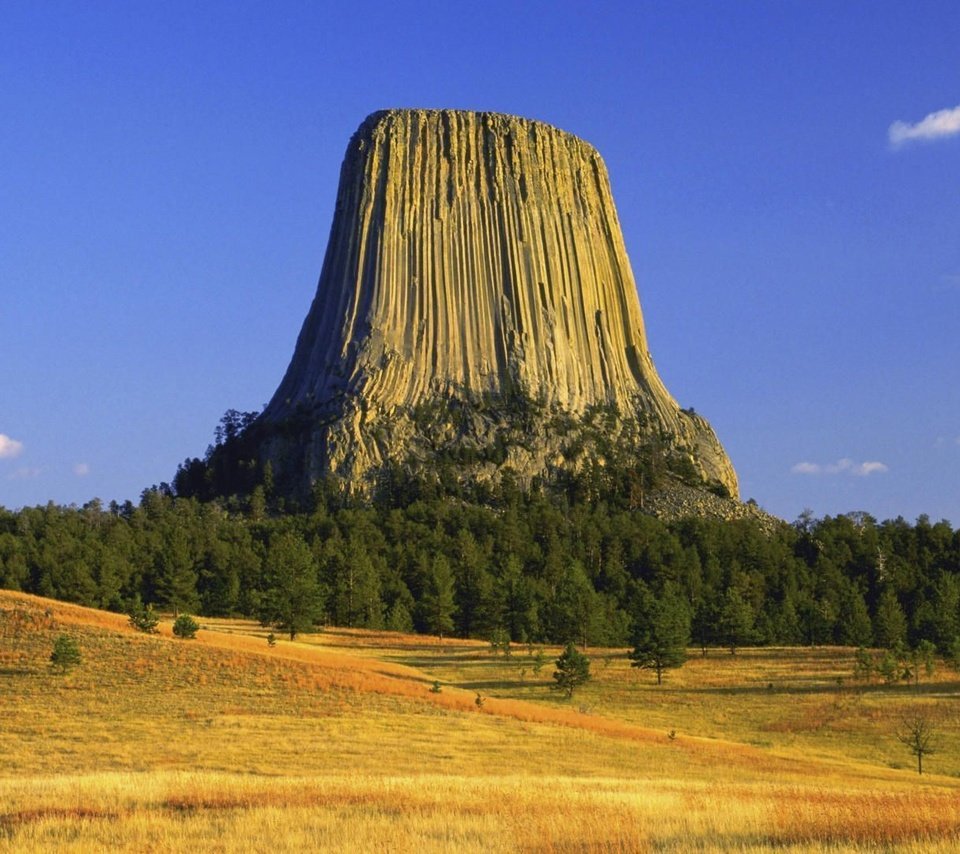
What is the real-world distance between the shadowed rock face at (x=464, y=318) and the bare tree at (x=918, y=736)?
72.9m

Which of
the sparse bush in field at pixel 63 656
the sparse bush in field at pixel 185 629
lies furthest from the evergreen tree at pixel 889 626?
the sparse bush in field at pixel 63 656

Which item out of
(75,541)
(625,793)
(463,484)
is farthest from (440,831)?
(463,484)

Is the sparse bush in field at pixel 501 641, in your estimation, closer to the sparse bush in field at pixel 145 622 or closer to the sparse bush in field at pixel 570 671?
the sparse bush in field at pixel 570 671

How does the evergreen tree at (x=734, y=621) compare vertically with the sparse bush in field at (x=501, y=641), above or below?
above

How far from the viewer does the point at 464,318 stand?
12862cm

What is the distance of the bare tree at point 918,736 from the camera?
38481 mm

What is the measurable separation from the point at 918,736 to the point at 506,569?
48702 millimetres

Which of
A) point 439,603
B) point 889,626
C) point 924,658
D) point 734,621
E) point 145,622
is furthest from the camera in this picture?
point 439,603

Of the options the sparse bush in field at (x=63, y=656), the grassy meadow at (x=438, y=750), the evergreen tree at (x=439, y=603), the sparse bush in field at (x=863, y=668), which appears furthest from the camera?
the evergreen tree at (x=439, y=603)

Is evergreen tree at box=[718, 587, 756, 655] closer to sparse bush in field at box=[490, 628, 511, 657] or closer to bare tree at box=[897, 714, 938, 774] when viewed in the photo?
sparse bush in field at box=[490, 628, 511, 657]

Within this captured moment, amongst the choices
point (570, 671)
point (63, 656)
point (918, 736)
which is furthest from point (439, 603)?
point (918, 736)

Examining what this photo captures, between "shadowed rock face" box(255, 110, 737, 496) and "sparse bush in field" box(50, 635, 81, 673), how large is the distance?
74097 mm

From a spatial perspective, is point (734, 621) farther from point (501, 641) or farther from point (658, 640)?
point (501, 641)

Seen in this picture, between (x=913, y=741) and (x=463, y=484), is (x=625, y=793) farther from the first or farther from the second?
(x=463, y=484)
